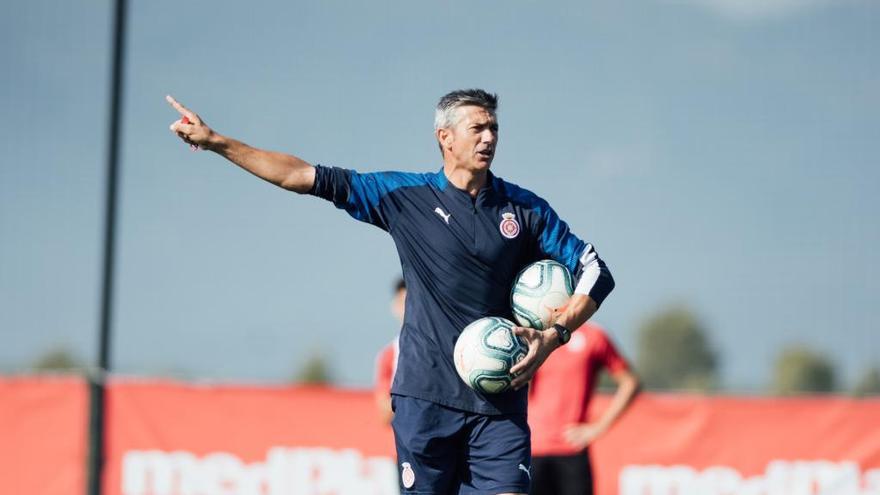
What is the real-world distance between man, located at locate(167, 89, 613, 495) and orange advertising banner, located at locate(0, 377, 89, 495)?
765 centimetres

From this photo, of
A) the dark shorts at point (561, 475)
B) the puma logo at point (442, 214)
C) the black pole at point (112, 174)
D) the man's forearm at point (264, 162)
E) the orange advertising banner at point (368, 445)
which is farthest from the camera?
the black pole at point (112, 174)

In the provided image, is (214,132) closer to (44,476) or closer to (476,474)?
(476,474)

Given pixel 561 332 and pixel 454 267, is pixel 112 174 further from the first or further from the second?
pixel 561 332

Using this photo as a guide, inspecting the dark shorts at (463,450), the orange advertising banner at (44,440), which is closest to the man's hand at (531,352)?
the dark shorts at (463,450)

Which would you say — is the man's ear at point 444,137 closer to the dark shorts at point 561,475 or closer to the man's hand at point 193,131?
the man's hand at point 193,131

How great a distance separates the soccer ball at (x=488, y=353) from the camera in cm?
675

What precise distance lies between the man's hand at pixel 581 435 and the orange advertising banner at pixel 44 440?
5560 millimetres

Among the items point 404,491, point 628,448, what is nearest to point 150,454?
point 628,448

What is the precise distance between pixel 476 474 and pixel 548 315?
2.97 ft

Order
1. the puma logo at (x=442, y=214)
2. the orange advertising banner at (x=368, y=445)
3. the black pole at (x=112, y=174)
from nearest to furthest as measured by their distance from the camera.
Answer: the puma logo at (x=442, y=214)
the orange advertising banner at (x=368, y=445)
the black pole at (x=112, y=174)

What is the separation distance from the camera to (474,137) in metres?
7.02

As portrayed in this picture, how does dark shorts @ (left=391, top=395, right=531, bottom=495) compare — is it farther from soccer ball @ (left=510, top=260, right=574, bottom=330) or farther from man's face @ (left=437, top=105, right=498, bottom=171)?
man's face @ (left=437, top=105, right=498, bottom=171)

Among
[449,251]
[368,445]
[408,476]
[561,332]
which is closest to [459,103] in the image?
[449,251]

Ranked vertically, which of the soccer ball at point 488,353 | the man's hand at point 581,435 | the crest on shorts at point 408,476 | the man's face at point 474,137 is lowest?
the man's hand at point 581,435
